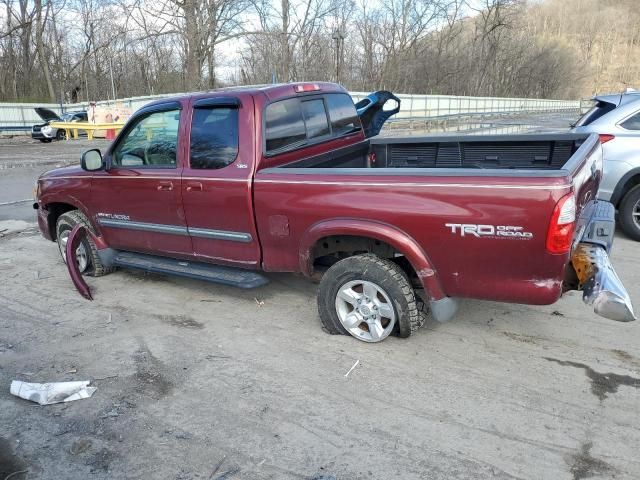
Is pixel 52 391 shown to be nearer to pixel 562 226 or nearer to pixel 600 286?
pixel 562 226

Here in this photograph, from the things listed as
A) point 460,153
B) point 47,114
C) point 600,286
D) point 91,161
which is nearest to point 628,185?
point 460,153

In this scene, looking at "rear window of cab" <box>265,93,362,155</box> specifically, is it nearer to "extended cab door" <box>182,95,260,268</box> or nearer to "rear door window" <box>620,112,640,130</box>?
"extended cab door" <box>182,95,260,268</box>

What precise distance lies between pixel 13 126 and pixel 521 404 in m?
34.0

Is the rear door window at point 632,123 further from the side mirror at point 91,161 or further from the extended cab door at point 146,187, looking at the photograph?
the side mirror at point 91,161

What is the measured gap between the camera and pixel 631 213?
20.9 feet

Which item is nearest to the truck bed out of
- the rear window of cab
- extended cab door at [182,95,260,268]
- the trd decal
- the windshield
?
the rear window of cab

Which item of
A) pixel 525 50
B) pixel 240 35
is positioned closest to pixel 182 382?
pixel 240 35

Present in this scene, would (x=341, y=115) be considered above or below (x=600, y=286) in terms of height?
above

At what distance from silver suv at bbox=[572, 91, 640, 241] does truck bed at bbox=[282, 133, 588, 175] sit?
6.22 ft

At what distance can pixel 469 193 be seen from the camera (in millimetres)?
3162

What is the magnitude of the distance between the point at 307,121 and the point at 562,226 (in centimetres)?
247

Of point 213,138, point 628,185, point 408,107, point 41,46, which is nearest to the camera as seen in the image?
point 213,138

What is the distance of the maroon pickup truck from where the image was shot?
10.4 feet

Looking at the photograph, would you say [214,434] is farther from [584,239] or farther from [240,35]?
[240,35]
